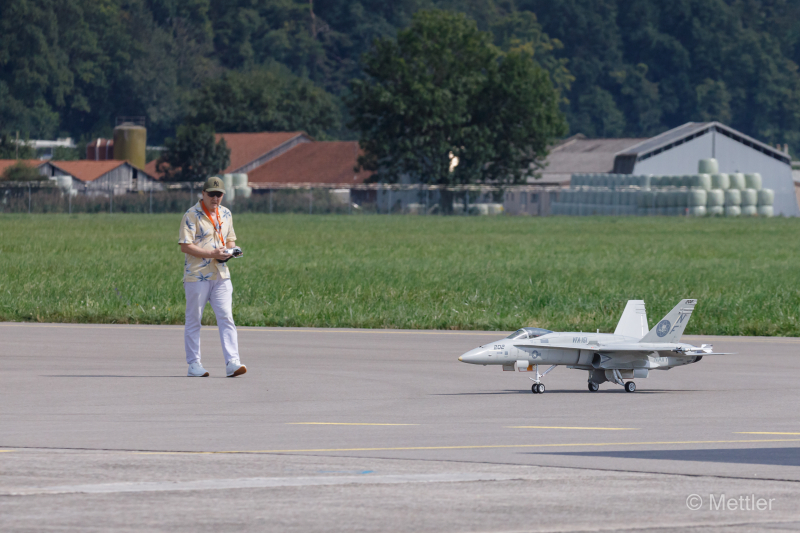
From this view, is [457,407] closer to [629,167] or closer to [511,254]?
[511,254]

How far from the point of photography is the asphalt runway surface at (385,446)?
291 inches

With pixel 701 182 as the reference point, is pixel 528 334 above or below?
below

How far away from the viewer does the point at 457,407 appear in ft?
38.0

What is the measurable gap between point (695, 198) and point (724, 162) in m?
24.6

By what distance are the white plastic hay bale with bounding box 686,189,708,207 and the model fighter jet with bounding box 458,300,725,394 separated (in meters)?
77.5

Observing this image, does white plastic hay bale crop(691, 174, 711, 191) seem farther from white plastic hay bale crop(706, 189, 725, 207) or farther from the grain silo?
the grain silo

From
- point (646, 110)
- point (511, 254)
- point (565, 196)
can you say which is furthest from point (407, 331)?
point (646, 110)

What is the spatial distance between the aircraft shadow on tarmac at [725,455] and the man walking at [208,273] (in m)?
5.17

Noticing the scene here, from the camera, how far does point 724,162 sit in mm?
110625

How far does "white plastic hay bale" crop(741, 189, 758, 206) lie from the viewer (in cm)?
9081

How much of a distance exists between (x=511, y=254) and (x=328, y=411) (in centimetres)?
3128

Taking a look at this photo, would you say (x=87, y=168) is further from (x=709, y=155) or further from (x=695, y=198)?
(x=695, y=198)
